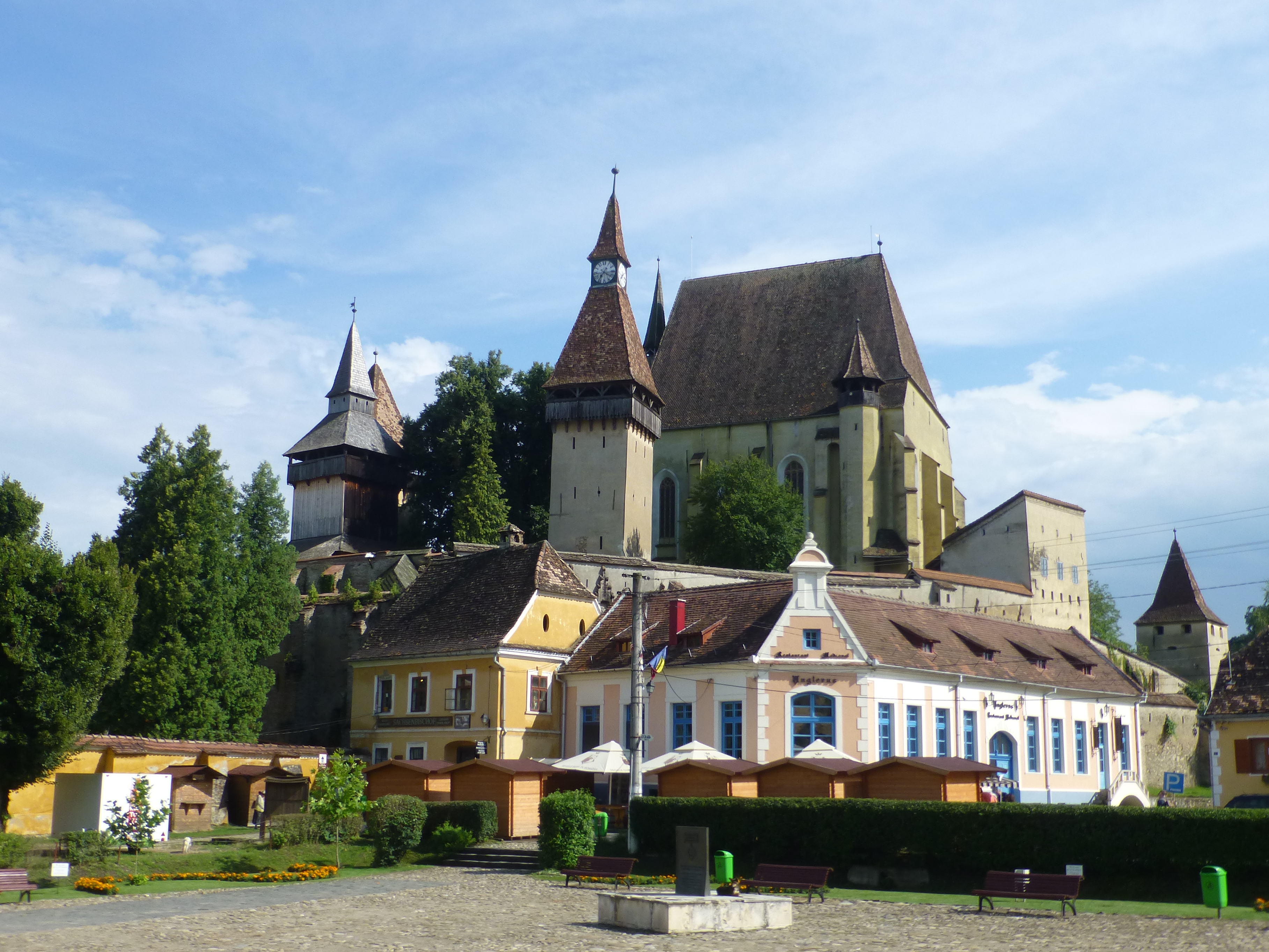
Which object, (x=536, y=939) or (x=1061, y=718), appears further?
(x=1061, y=718)

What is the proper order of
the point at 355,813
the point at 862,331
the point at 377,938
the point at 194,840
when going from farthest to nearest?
the point at 862,331 < the point at 194,840 < the point at 355,813 < the point at 377,938

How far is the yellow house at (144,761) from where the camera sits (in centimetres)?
3222

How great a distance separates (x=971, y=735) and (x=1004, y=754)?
5.47 feet

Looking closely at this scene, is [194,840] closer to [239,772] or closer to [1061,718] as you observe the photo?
[239,772]

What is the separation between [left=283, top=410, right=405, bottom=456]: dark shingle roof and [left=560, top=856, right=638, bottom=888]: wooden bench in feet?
179

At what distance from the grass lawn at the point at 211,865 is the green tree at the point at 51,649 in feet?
12.6

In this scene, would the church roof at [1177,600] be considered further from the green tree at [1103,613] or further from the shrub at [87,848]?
the shrub at [87,848]

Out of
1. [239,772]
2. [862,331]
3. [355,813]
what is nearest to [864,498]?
[862,331]

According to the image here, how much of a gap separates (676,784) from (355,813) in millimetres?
7329

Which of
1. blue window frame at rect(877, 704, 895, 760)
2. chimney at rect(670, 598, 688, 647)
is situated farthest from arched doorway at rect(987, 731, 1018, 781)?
chimney at rect(670, 598, 688, 647)

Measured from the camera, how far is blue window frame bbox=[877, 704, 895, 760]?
36719 millimetres

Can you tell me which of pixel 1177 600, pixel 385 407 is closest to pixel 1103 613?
pixel 1177 600

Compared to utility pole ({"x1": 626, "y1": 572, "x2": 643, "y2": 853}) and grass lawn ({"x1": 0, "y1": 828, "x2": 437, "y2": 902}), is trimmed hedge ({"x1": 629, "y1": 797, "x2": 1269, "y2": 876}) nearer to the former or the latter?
utility pole ({"x1": 626, "y1": 572, "x2": 643, "y2": 853})

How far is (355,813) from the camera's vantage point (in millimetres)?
29578
